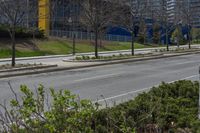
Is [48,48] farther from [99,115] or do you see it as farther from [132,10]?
[99,115]

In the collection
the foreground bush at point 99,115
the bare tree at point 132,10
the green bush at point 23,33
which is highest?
the bare tree at point 132,10

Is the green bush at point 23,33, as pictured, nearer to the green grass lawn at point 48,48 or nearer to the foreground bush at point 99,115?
the green grass lawn at point 48,48

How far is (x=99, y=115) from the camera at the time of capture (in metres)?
5.37

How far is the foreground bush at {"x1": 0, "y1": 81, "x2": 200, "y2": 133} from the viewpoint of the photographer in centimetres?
375

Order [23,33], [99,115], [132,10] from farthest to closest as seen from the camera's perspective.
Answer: [23,33] → [132,10] → [99,115]

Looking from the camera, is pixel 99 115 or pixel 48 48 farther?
pixel 48 48

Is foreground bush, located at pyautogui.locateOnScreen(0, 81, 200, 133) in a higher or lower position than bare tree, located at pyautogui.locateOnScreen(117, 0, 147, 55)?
lower

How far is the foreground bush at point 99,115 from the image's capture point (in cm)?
375

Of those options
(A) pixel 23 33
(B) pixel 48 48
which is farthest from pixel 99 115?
(A) pixel 23 33

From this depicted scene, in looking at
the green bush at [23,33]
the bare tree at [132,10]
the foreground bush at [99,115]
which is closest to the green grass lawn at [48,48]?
the green bush at [23,33]

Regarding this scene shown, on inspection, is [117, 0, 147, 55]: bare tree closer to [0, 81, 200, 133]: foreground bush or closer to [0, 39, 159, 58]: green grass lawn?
[0, 39, 159, 58]: green grass lawn

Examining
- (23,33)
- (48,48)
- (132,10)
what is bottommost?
(48,48)

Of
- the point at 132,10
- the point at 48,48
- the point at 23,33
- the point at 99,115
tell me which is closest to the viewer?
the point at 99,115

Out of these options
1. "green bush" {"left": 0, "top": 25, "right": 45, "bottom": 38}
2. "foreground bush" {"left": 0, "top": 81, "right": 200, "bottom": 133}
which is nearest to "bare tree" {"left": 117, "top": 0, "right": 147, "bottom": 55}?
"green bush" {"left": 0, "top": 25, "right": 45, "bottom": 38}
